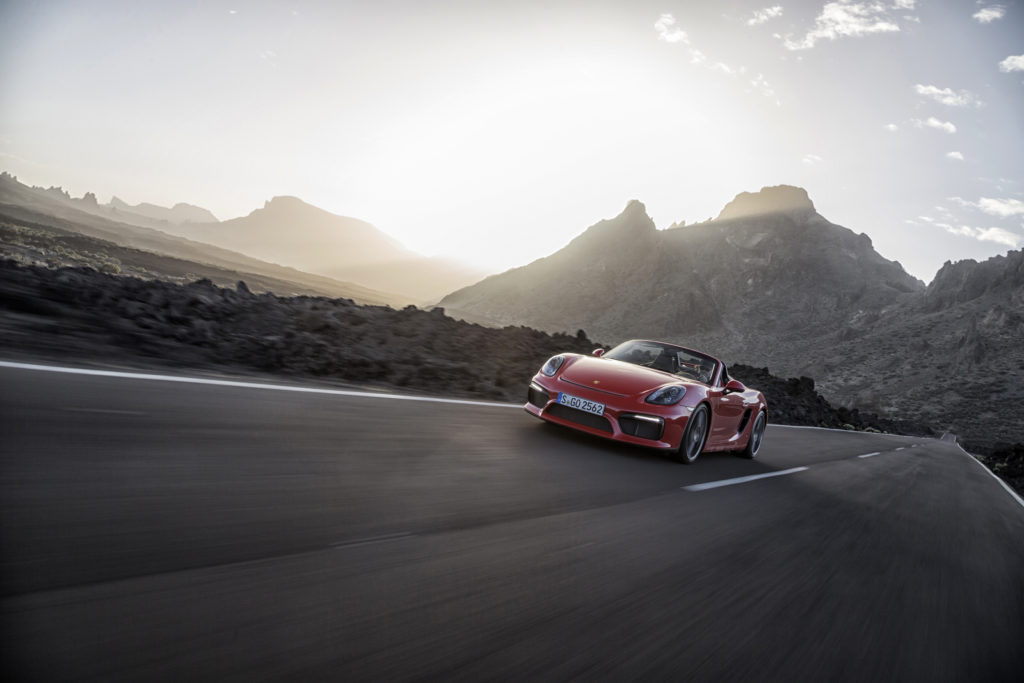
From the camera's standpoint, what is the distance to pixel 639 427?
22.5 feet

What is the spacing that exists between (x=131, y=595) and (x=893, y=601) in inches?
158

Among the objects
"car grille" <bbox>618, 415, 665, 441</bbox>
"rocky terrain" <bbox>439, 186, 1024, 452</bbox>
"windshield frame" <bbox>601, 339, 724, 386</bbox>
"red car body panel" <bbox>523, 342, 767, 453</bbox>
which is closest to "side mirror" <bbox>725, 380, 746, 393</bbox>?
"windshield frame" <bbox>601, 339, 724, 386</bbox>

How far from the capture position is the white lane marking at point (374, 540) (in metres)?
2.90

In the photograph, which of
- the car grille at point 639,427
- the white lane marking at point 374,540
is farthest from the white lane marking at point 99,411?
the car grille at point 639,427

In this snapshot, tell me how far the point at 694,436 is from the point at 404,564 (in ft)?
17.7

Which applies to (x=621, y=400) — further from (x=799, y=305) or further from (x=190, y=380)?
(x=799, y=305)

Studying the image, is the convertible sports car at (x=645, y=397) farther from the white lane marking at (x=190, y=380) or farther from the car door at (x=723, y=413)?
the white lane marking at (x=190, y=380)

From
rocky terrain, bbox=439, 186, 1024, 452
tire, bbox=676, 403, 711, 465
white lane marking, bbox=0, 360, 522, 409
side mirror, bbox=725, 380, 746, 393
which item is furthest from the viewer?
rocky terrain, bbox=439, 186, 1024, 452

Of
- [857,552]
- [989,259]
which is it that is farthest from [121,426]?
[989,259]

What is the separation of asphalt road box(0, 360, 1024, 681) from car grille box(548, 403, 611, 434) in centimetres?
64

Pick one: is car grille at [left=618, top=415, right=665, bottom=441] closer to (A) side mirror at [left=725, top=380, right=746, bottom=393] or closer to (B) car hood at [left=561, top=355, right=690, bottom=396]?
(B) car hood at [left=561, top=355, right=690, bottom=396]

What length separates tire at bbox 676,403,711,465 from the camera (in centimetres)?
735

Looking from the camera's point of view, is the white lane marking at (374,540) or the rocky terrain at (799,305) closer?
the white lane marking at (374,540)

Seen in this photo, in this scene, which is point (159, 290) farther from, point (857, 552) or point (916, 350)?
point (916, 350)
